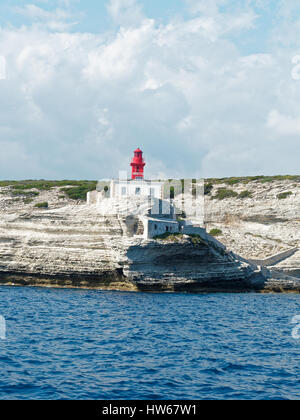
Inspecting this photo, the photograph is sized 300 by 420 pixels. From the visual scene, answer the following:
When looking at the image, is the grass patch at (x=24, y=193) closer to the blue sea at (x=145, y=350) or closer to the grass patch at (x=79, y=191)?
the grass patch at (x=79, y=191)

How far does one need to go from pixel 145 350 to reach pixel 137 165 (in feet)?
121

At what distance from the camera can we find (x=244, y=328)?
886 inches

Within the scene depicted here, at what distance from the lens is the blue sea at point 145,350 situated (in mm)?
13344

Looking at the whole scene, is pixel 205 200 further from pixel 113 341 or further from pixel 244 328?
pixel 113 341

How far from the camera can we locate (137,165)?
5281 centimetres

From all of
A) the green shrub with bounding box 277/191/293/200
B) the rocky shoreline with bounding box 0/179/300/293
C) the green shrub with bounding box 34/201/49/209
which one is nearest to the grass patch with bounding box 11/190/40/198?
the green shrub with bounding box 34/201/49/209

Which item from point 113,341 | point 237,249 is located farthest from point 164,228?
point 113,341

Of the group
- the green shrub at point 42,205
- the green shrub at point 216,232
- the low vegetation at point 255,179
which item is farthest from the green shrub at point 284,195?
the green shrub at point 42,205

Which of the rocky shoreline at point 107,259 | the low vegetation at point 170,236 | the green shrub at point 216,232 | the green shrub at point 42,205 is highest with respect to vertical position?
the green shrub at point 42,205

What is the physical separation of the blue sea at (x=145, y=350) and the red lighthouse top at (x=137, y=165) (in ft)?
80.6

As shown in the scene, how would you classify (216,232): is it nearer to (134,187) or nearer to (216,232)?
(216,232)

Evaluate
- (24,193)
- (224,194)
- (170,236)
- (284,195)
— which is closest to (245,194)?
(224,194)

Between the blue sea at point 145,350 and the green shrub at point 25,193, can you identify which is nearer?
the blue sea at point 145,350

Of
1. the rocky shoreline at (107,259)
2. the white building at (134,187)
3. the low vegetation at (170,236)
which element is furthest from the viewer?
the white building at (134,187)
